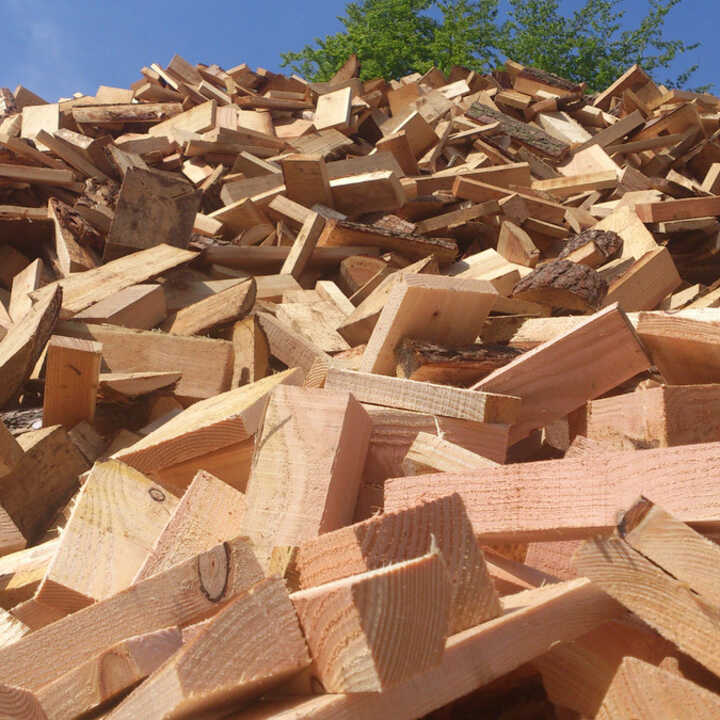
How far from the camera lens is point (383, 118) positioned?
812 cm

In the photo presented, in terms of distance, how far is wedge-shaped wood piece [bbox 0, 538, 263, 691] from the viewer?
157 centimetres

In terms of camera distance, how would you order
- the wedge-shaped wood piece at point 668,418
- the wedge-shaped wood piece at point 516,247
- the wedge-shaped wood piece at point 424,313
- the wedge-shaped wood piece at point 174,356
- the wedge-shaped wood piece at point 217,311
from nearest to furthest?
the wedge-shaped wood piece at point 668,418, the wedge-shaped wood piece at point 424,313, the wedge-shaped wood piece at point 174,356, the wedge-shaped wood piece at point 217,311, the wedge-shaped wood piece at point 516,247

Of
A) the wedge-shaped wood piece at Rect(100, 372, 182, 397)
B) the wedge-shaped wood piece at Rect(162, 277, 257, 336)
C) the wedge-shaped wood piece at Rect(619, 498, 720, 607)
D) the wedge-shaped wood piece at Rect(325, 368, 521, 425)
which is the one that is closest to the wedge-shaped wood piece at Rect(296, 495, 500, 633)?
the wedge-shaped wood piece at Rect(619, 498, 720, 607)

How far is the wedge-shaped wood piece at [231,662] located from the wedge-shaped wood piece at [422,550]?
190 mm

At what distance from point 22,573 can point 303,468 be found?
899mm

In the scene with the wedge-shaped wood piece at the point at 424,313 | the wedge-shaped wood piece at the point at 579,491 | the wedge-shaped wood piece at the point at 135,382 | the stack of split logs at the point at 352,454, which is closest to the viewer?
the stack of split logs at the point at 352,454

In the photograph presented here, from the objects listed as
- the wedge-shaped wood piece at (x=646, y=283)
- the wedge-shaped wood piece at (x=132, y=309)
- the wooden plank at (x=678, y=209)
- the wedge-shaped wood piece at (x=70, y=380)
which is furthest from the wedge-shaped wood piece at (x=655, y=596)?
the wooden plank at (x=678, y=209)

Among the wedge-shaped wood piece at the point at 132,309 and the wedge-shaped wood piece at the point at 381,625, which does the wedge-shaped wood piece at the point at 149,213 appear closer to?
the wedge-shaped wood piece at the point at 132,309

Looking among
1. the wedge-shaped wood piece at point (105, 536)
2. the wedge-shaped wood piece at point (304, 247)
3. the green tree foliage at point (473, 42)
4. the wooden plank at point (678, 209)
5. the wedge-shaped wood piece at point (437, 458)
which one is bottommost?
the wedge-shaped wood piece at point (105, 536)

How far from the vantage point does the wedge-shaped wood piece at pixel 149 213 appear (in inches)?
188

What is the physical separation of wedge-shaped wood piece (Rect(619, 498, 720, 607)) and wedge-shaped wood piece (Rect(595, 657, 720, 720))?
0.17 meters

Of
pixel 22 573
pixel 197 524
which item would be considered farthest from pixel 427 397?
pixel 22 573

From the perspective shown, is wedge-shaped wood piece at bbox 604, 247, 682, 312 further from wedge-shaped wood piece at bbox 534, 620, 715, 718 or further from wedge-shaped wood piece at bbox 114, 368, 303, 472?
wedge-shaped wood piece at bbox 534, 620, 715, 718

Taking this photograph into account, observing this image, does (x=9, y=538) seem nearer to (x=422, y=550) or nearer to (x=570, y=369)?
(x=422, y=550)
